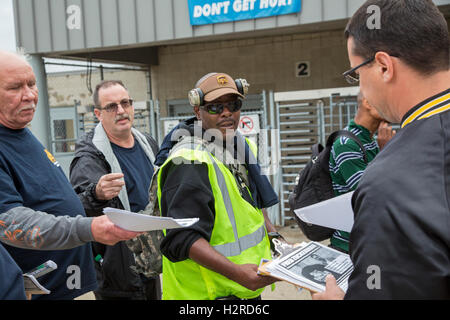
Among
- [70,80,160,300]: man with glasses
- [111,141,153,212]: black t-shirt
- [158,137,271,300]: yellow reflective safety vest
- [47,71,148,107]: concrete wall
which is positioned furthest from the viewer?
[47,71,148,107]: concrete wall

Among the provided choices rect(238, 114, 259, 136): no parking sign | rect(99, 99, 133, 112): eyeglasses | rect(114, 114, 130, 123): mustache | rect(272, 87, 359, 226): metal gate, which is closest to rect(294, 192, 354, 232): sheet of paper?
rect(114, 114, 130, 123): mustache

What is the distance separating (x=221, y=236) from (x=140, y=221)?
74 centimetres

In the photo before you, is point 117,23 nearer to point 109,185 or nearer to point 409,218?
point 109,185

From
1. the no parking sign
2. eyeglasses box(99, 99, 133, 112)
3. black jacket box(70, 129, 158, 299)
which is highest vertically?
eyeglasses box(99, 99, 133, 112)

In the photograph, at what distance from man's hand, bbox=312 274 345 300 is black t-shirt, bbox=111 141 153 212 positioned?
209 centimetres

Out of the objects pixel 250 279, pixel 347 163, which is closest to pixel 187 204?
pixel 250 279

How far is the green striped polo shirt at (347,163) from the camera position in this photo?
287 centimetres

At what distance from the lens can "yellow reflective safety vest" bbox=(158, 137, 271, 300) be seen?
7.16ft

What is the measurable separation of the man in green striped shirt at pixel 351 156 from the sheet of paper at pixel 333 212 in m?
1.00

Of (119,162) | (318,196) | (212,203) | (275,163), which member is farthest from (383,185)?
(275,163)

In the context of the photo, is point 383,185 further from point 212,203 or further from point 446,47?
point 212,203

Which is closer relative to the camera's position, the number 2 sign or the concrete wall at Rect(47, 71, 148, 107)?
the number 2 sign

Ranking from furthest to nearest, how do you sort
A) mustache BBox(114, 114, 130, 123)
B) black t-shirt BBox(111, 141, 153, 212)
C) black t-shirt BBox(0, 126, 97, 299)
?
mustache BBox(114, 114, 130, 123) → black t-shirt BBox(111, 141, 153, 212) → black t-shirt BBox(0, 126, 97, 299)

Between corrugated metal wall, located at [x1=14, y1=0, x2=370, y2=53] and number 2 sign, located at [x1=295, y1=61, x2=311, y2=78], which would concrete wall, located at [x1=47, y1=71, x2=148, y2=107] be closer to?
corrugated metal wall, located at [x1=14, y1=0, x2=370, y2=53]
